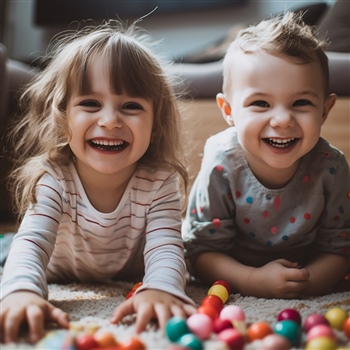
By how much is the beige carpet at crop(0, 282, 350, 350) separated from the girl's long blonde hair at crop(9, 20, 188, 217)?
20cm

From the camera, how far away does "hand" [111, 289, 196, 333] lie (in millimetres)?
746

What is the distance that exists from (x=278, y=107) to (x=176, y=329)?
0.51 meters

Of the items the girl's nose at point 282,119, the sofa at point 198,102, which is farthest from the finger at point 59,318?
the sofa at point 198,102

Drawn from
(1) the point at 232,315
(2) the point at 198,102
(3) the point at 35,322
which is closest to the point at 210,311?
(1) the point at 232,315

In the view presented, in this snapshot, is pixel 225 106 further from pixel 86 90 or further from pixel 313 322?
pixel 313 322

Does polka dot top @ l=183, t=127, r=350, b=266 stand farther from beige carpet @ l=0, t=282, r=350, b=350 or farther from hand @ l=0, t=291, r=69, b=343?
hand @ l=0, t=291, r=69, b=343

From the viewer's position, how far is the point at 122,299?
3.19ft

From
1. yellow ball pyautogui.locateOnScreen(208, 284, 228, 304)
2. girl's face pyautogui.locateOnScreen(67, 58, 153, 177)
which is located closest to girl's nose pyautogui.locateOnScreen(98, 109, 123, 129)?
girl's face pyautogui.locateOnScreen(67, 58, 153, 177)

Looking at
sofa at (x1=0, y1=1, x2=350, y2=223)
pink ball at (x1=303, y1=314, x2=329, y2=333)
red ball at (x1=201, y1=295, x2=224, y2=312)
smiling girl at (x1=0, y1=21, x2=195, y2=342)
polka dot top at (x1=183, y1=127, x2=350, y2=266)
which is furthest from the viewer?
sofa at (x1=0, y1=1, x2=350, y2=223)

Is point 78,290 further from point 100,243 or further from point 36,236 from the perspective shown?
point 36,236

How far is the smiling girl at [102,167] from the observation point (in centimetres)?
96

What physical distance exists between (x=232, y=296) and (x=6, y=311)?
440mm

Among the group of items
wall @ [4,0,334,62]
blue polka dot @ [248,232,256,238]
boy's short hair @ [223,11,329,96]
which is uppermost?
wall @ [4,0,334,62]

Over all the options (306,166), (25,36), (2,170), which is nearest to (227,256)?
(306,166)
